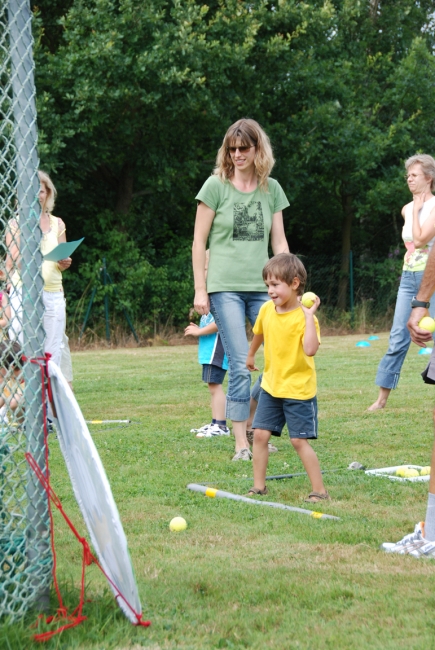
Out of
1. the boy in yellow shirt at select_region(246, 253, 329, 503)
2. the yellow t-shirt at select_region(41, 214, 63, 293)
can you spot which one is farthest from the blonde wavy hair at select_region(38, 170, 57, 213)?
the boy in yellow shirt at select_region(246, 253, 329, 503)

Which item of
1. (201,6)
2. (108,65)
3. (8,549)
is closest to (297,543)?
(8,549)

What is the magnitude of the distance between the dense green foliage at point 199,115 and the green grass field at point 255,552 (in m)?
11.1

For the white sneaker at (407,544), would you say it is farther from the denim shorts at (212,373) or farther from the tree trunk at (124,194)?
the tree trunk at (124,194)

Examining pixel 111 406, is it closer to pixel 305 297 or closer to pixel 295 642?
pixel 305 297

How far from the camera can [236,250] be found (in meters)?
5.71

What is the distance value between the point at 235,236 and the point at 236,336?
2.17ft

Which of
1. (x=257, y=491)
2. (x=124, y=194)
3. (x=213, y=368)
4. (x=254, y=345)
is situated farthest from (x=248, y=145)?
(x=124, y=194)

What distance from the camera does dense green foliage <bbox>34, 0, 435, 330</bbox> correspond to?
16.7 metres

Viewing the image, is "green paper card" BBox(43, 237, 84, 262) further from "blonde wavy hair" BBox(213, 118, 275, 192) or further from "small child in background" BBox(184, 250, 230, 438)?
"small child in background" BBox(184, 250, 230, 438)

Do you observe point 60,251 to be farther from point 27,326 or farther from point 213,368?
point 213,368

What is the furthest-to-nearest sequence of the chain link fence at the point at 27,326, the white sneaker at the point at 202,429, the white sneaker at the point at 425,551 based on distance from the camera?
the white sneaker at the point at 202,429, the white sneaker at the point at 425,551, the chain link fence at the point at 27,326

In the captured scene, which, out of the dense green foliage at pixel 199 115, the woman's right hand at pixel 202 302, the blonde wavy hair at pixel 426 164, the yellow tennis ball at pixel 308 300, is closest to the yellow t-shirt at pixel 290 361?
the yellow tennis ball at pixel 308 300

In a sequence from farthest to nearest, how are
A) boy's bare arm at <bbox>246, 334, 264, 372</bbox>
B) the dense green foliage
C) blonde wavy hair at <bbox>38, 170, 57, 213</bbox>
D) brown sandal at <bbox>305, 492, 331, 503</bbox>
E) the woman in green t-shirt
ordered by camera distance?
the dense green foliage
blonde wavy hair at <bbox>38, 170, 57, 213</bbox>
the woman in green t-shirt
boy's bare arm at <bbox>246, 334, 264, 372</bbox>
brown sandal at <bbox>305, 492, 331, 503</bbox>

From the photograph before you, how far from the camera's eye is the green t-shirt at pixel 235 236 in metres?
5.69
